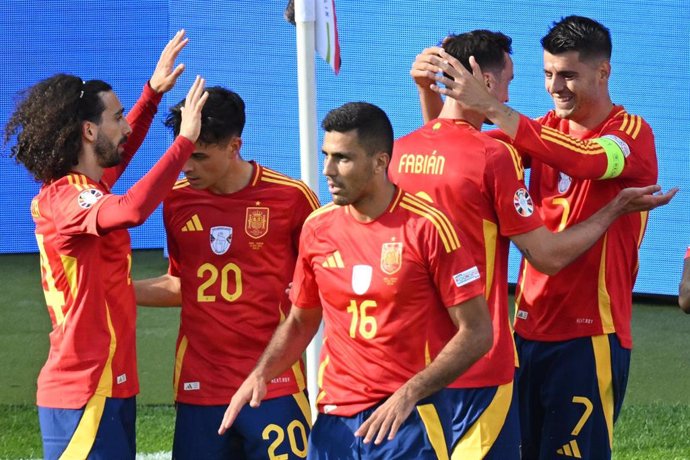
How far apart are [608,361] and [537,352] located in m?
0.31

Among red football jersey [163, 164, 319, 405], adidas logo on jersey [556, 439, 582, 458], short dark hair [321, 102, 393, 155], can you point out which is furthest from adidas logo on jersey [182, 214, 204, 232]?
adidas logo on jersey [556, 439, 582, 458]

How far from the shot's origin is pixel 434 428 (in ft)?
13.9

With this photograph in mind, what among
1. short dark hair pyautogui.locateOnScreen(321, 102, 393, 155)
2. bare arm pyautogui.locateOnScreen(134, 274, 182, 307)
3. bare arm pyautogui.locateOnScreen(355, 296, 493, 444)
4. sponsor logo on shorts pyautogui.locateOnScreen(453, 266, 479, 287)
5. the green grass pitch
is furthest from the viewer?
the green grass pitch

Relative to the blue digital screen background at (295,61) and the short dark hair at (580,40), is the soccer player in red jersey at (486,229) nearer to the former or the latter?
the short dark hair at (580,40)

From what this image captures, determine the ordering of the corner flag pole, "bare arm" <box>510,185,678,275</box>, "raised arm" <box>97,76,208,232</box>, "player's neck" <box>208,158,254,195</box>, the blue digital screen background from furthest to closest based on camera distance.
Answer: the blue digital screen background, the corner flag pole, "player's neck" <box>208,158,254,195</box>, "bare arm" <box>510,185,678,275</box>, "raised arm" <box>97,76,208,232</box>

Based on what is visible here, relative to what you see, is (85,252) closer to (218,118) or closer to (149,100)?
(218,118)

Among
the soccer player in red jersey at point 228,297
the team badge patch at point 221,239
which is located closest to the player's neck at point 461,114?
the soccer player in red jersey at point 228,297

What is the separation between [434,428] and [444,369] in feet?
0.82

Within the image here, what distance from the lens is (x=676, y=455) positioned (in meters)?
7.50

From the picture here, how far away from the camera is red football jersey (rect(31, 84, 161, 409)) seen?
186 inches

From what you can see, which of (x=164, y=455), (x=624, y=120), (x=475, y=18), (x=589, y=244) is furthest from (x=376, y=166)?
(x=475, y=18)

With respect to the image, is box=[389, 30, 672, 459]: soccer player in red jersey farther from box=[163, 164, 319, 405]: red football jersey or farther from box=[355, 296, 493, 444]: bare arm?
box=[163, 164, 319, 405]: red football jersey

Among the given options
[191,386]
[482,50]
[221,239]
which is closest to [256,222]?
→ [221,239]

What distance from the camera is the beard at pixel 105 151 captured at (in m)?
4.93
